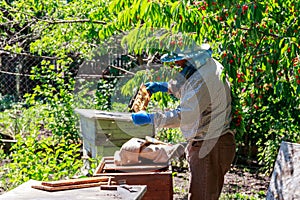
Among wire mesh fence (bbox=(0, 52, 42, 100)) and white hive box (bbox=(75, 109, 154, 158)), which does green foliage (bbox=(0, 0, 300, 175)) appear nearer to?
white hive box (bbox=(75, 109, 154, 158))

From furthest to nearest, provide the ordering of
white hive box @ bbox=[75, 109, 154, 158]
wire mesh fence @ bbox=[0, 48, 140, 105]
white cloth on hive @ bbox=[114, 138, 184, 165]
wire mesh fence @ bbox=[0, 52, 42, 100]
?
wire mesh fence @ bbox=[0, 52, 42, 100] < wire mesh fence @ bbox=[0, 48, 140, 105] < white hive box @ bbox=[75, 109, 154, 158] < white cloth on hive @ bbox=[114, 138, 184, 165]

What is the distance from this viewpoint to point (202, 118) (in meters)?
4.07

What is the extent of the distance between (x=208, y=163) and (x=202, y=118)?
0.37 m

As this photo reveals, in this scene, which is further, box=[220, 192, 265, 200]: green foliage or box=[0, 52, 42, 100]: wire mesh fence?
box=[0, 52, 42, 100]: wire mesh fence

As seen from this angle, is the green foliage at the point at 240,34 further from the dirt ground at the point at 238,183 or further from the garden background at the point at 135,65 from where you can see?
the dirt ground at the point at 238,183

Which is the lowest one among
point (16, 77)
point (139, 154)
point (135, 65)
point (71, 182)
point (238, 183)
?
point (238, 183)

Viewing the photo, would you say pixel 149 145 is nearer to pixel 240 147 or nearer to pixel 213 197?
pixel 213 197

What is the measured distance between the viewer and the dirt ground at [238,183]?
599 cm

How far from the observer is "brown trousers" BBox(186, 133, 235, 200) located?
13.7 feet

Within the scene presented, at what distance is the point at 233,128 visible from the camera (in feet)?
14.4

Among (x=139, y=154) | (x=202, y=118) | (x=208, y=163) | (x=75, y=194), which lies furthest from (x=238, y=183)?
(x=75, y=194)

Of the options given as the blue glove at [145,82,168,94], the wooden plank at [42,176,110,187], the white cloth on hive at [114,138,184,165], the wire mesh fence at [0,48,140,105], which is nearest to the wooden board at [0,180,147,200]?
the wooden plank at [42,176,110,187]

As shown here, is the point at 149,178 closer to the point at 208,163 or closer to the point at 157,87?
the point at 208,163

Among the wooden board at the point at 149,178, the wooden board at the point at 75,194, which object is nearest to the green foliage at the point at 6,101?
the wooden board at the point at 149,178
